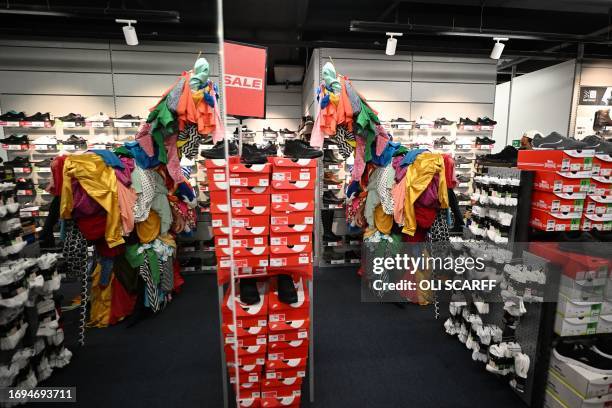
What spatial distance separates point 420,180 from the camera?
2.97m

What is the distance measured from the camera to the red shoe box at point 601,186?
7.20 ft

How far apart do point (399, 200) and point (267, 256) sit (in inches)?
70.1

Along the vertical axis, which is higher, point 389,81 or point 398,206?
point 389,81

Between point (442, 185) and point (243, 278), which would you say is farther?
point (442, 185)

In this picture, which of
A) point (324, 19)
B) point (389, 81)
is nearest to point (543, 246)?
point (389, 81)

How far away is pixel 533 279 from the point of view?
6.61 ft

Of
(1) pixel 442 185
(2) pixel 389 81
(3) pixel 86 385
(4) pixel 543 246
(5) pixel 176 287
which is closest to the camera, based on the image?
(4) pixel 543 246

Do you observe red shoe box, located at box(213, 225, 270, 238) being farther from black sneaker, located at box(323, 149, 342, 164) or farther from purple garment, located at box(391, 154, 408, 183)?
black sneaker, located at box(323, 149, 342, 164)

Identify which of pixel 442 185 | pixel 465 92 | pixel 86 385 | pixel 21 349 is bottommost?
pixel 86 385

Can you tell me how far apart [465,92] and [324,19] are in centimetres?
279

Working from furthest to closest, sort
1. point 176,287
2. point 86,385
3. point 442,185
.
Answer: point 176,287 → point 442,185 → point 86,385

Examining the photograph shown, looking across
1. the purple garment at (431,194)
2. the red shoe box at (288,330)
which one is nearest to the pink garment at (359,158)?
the purple garment at (431,194)

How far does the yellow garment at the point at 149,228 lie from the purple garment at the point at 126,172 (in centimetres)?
43

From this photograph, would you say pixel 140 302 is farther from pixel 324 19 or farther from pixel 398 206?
pixel 324 19
